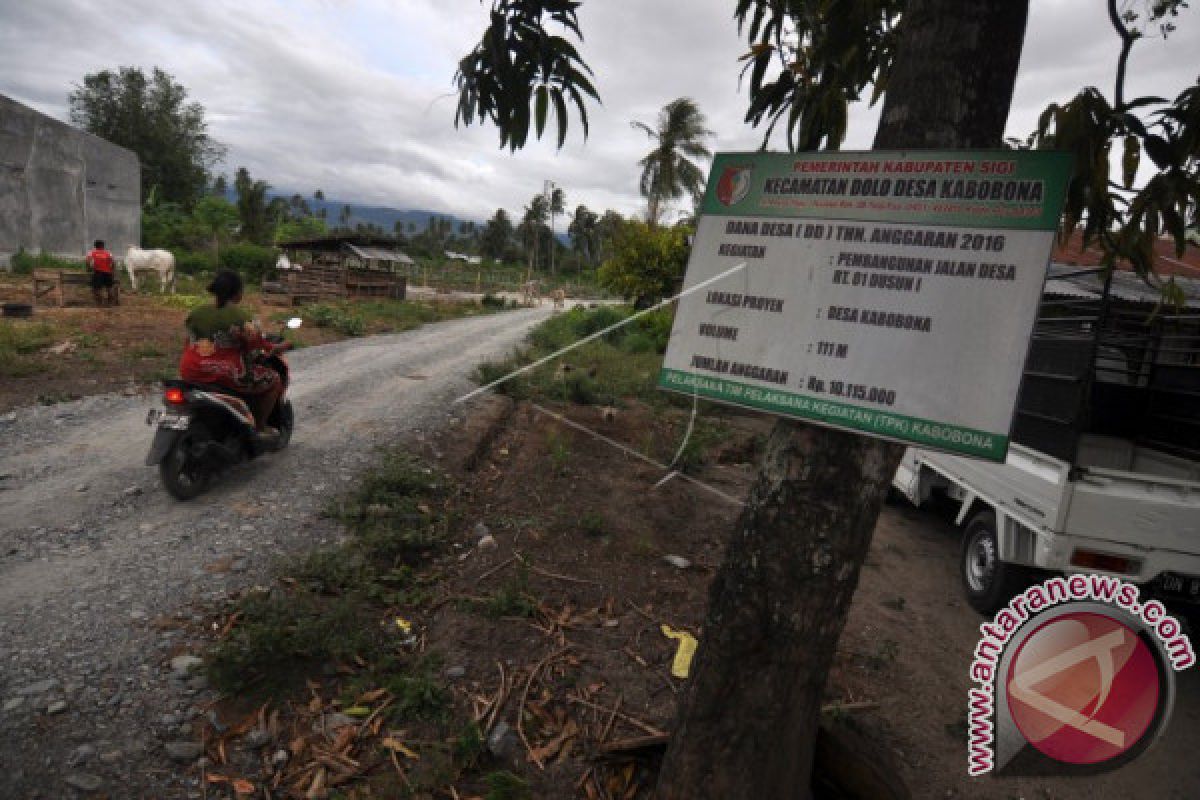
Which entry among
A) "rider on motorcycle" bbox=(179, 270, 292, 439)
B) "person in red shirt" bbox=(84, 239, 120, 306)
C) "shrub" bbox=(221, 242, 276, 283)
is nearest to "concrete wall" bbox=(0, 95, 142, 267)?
"shrub" bbox=(221, 242, 276, 283)

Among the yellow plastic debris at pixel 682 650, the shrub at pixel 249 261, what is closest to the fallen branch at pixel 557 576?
the yellow plastic debris at pixel 682 650

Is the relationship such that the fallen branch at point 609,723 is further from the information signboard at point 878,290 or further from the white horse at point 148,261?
the white horse at point 148,261

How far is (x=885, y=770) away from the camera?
2266 mm

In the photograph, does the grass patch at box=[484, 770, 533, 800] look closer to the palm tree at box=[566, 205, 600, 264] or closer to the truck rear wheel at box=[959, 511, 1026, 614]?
the truck rear wheel at box=[959, 511, 1026, 614]

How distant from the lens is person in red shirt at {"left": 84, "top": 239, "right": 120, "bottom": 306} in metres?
13.5

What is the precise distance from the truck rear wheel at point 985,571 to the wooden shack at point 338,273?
19.9 metres

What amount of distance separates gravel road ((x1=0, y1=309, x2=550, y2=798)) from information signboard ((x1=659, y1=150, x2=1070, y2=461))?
2461 millimetres

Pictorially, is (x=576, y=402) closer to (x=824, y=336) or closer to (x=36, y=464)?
(x=36, y=464)

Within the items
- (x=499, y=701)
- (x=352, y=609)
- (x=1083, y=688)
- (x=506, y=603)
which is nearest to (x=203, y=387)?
(x=352, y=609)

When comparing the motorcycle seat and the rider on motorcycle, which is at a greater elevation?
the rider on motorcycle

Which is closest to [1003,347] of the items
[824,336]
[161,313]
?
[824,336]

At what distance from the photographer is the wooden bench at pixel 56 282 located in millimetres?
13461

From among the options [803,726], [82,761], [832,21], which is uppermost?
[832,21]

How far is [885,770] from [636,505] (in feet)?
10.1
